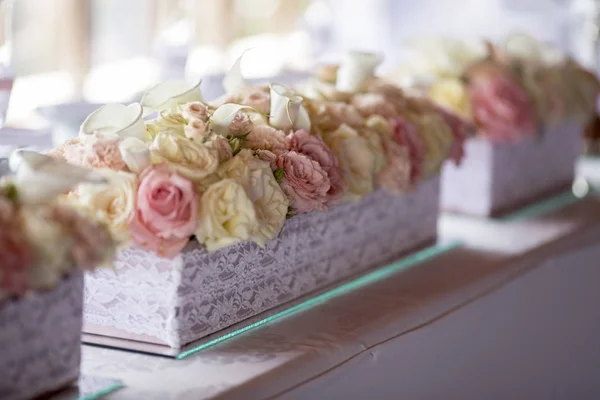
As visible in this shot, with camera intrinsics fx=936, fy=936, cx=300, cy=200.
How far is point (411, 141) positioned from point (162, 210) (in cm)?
63

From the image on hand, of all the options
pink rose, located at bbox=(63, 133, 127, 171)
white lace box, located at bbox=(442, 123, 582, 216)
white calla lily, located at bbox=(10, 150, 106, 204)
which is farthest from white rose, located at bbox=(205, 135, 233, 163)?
white lace box, located at bbox=(442, 123, 582, 216)

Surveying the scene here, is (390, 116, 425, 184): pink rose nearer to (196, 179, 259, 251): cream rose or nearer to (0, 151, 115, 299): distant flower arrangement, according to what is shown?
(196, 179, 259, 251): cream rose

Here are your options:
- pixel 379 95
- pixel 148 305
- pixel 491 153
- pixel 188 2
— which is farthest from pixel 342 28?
pixel 148 305

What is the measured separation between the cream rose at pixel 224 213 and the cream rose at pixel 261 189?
0.03 meters

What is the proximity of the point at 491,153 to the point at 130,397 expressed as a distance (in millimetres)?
1182

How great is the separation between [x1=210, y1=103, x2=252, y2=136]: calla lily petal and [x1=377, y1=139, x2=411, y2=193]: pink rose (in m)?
0.37

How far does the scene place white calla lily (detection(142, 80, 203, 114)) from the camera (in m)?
1.32

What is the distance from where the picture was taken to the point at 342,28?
410 centimetres

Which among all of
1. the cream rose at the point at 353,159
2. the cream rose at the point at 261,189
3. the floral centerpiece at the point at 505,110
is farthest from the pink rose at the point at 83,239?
the floral centerpiece at the point at 505,110

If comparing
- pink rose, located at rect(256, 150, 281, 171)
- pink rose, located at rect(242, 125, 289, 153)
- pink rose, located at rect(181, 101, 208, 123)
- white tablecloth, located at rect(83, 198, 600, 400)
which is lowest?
white tablecloth, located at rect(83, 198, 600, 400)

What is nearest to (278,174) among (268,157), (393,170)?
(268,157)

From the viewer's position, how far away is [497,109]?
2.02 m

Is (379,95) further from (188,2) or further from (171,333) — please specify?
(188,2)

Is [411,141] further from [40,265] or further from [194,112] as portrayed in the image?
[40,265]
